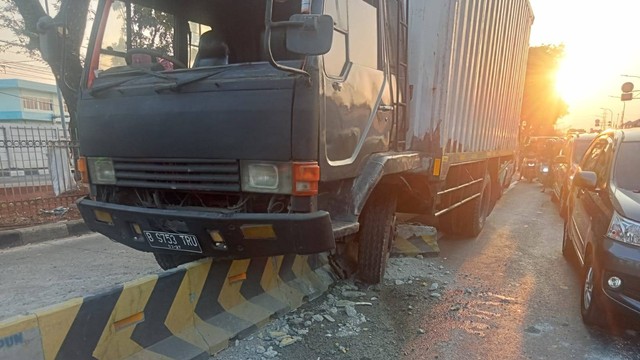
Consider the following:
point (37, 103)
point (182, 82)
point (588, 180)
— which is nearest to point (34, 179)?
point (182, 82)

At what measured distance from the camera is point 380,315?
12.7ft

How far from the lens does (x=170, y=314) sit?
2.92 metres

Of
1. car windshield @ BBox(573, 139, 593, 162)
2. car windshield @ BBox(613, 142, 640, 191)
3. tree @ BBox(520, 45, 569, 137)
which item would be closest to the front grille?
car windshield @ BBox(613, 142, 640, 191)

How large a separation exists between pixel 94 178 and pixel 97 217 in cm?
31

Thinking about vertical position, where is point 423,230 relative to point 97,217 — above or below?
below

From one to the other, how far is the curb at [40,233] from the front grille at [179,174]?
437 cm

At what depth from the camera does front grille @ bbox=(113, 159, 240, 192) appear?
9.37 ft

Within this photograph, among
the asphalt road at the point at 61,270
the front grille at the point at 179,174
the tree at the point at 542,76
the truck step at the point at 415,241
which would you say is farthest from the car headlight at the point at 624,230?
the tree at the point at 542,76

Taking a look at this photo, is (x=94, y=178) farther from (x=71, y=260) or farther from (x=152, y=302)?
(x=71, y=260)

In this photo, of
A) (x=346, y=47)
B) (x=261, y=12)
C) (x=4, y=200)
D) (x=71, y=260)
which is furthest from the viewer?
Result: (x=4, y=200)

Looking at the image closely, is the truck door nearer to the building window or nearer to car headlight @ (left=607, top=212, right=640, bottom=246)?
car headlight @ (left=607, top=212, right=640, bottom=246)

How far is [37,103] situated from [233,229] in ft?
148

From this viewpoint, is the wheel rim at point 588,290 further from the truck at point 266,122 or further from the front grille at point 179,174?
the front grille at point 179,174

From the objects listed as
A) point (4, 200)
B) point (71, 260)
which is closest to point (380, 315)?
point (71, 260)
